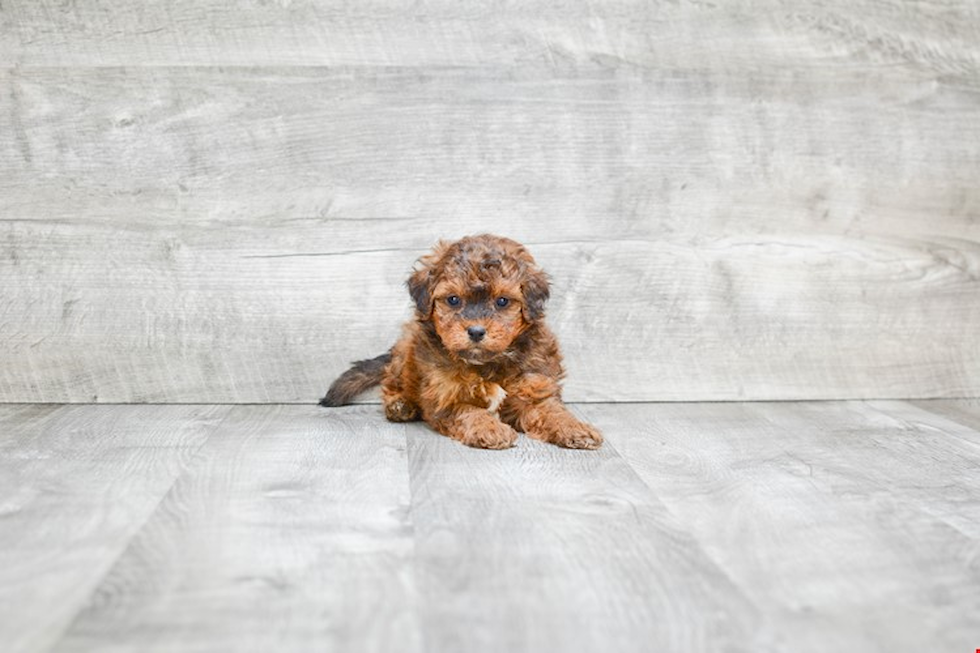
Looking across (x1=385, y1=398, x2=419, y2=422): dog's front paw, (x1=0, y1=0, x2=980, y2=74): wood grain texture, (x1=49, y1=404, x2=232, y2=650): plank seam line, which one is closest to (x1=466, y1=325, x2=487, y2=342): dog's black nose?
(x1=385, y1=398, x2=419, y2=422): dog's front paw

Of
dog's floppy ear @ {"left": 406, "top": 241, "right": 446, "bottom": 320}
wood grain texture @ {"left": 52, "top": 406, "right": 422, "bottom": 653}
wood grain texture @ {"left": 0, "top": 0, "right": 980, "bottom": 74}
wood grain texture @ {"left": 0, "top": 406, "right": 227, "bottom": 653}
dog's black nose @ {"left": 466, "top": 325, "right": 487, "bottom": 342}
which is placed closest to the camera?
wood grain texture @ {"left": 52, "top": 406, "right": 422, "bottom": 653}

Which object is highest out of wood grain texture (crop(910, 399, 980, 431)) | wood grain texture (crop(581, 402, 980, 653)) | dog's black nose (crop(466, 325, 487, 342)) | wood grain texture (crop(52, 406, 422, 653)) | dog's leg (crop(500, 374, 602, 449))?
dog's black nose (crop(466, 325, 487, 342))

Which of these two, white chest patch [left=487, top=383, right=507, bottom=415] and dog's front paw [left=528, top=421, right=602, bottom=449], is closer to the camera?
dog's front paw [left=528, top=421, right=602, bottom=449]

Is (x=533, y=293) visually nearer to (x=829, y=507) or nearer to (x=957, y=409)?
(x=829, y=507)

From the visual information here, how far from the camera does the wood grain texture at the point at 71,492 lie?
4.91ft

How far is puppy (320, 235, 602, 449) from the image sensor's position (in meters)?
2.48

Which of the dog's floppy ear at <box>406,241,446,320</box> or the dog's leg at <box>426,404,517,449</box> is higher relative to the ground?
the dog's floppy ear at <box>406,241,446,320</box>

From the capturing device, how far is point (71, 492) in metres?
2.04

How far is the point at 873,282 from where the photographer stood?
3236 mm

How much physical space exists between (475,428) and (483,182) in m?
0.88

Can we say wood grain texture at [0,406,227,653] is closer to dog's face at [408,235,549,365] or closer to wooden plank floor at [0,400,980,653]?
wooden plank floor at [0,400,980,653]

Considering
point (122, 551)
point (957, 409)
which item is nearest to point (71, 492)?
point (122, 551)

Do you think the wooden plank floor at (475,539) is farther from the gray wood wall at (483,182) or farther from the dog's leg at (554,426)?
the gray wood wall at (483,182)

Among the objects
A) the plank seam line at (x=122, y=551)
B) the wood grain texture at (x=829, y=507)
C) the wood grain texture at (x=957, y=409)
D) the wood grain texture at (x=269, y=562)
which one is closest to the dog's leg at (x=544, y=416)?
the wood grain texture at (x=829, y=507)
